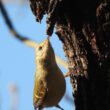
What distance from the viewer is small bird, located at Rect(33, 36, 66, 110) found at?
11.3ft

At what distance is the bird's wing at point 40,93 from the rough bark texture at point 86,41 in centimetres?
112

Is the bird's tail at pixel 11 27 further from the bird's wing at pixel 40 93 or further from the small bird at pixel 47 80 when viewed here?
the bird's wing at pixel 40 93

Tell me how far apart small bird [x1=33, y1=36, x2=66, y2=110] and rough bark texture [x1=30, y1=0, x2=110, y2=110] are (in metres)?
0.82

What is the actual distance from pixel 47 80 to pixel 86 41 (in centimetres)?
130

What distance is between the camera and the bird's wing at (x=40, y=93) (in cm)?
371

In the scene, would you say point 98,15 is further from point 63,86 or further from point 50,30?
point 63,86

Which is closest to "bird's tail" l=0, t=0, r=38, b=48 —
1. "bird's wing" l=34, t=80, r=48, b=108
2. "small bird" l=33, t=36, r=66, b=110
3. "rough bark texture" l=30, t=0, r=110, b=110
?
"small bird" l=33, t=36, r=66, b=110

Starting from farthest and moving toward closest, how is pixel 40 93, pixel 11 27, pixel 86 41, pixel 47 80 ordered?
pixel 11 27 → pixel 40 93 → pixel 47 80 → pixel 86 41

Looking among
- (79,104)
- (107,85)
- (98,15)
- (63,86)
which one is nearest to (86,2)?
(98,15)

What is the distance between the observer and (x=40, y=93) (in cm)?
381

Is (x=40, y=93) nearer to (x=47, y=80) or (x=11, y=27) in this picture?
(x=47, y=80)

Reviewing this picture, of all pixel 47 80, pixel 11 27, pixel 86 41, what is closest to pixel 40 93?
pixel 47 80

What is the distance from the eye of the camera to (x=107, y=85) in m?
2.43

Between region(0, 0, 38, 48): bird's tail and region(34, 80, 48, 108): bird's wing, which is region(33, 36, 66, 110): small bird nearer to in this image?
region(34, 80, 48, 108): bird's wing
